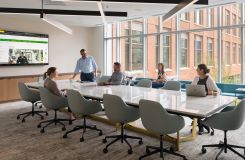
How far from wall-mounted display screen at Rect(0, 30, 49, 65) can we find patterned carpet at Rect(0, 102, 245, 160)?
378 cm

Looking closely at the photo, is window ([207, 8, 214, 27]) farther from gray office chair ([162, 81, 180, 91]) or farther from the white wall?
the white wall

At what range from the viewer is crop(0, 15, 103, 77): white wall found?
27.6 ft

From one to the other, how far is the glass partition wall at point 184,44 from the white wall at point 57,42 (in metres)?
0.80

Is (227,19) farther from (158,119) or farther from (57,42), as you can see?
(57,42)

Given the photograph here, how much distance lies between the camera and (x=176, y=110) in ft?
10.2

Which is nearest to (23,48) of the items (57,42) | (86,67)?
(57,42)

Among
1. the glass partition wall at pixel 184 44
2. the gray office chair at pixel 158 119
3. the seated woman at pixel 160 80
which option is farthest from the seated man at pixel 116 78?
the glass partition wall at pixel 184 44

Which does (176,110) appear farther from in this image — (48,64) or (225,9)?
(48,64)

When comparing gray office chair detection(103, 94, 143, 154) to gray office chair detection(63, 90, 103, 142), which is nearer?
gray office chair detection(103, 94, 143, 154)

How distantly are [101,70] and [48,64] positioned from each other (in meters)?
2.40

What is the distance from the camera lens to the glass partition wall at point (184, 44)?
7.49 metres

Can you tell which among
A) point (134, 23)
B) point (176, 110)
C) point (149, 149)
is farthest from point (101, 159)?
point (134, 23)

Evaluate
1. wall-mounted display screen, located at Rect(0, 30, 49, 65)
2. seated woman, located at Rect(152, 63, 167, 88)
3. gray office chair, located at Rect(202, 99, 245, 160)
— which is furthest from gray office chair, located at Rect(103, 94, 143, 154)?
wall-mounted display screen, located at Rect(0, 30, 49, 65)

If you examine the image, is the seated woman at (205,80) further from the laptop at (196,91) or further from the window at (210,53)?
the window at (210,53)
